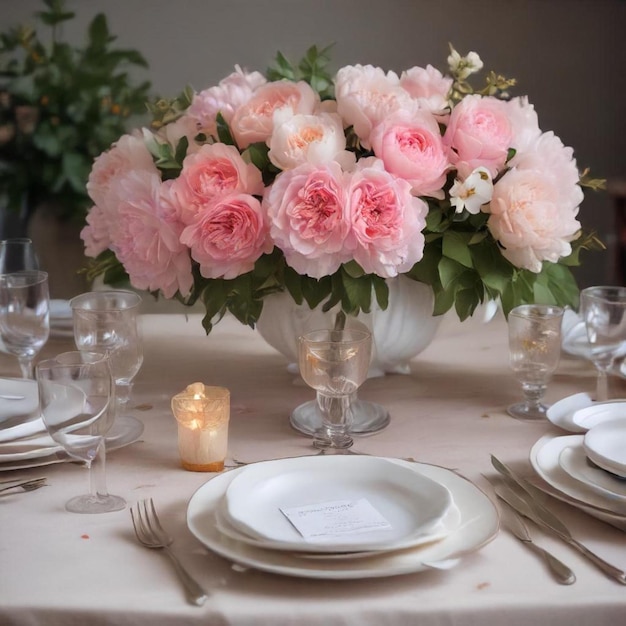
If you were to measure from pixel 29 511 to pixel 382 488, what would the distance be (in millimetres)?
360

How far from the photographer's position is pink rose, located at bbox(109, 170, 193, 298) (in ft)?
3.85

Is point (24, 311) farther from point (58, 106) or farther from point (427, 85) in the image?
point (58, 106)

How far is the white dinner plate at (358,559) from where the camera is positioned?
31.7 inches

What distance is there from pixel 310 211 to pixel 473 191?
210 mm

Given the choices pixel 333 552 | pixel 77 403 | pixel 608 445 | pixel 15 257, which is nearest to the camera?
pixel 333 552

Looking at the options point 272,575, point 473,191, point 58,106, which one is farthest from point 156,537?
point 58,106

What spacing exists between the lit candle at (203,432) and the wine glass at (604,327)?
50 centimetres

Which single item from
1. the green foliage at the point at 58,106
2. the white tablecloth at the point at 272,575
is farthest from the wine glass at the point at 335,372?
the green foliage at the point at 58,106

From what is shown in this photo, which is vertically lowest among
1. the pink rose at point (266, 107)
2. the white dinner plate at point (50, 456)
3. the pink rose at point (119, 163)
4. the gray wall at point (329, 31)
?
the white dinner plate at point (50, 456)

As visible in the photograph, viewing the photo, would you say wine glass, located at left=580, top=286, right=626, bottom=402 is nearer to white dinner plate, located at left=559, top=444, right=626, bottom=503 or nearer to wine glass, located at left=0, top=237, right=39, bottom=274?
white dinner plate, located at left=559, top=444, right=626, bottom=503

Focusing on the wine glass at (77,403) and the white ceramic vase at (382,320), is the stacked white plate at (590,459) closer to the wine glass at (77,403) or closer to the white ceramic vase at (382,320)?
the white ceramic vase at (382,320)

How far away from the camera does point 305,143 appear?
44.3 inches

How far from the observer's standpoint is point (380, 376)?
4.70 ft

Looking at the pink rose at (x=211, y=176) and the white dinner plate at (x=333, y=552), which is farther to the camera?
the pink rose at (x=211, y=176)
